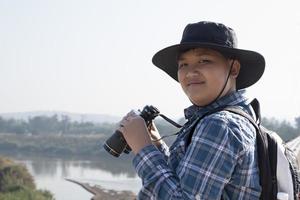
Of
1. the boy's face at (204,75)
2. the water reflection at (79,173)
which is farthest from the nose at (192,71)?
the water reflection at (79,173)

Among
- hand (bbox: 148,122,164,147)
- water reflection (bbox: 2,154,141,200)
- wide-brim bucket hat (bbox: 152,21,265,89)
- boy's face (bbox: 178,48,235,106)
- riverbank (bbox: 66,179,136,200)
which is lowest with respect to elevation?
water reflection (bbox: 2,154,141,200)

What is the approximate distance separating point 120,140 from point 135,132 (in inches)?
5.4

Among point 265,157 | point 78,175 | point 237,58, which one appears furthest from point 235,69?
point 78,175

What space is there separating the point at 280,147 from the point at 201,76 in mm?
291

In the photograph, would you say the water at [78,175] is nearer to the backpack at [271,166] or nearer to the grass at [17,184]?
the grass at [17,184]

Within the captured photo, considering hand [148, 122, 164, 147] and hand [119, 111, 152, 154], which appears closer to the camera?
hand [119, 111, 152, 154]

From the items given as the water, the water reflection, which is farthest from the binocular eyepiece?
the water reflection

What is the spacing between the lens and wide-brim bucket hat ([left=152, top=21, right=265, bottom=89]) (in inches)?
59.0

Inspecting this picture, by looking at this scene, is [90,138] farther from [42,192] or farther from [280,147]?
[280,147]

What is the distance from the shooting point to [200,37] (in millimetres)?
1510

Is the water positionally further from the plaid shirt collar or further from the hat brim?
the plaid shirt collar

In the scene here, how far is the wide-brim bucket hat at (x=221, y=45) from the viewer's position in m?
1.50

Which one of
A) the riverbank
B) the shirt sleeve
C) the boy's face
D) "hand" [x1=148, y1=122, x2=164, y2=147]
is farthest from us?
the riverbank

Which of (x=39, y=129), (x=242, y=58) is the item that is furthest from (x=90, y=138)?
(x=242, y=58)
